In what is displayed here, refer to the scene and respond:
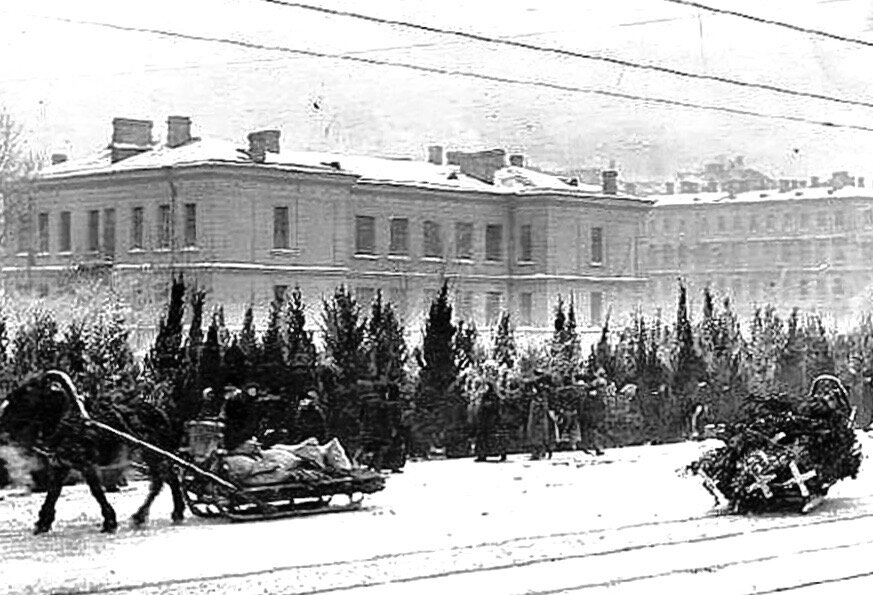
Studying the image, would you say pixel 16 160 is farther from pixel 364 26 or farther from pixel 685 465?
pixel 685 465

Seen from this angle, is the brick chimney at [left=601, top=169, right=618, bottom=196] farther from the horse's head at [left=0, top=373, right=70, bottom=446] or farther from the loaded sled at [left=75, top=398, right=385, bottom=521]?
the horse's head at [left=0, top=373, right=70, bottom=446]

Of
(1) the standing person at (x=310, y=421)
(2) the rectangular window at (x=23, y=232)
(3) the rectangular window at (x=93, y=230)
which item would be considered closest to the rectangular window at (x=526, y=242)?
(1) the standing person at (x=310, y=421)

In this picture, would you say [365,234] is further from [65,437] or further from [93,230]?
[65,437]

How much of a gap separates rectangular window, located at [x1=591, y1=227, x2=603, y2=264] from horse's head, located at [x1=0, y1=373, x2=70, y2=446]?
314 cm

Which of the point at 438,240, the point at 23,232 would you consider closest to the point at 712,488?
the point at 438,240

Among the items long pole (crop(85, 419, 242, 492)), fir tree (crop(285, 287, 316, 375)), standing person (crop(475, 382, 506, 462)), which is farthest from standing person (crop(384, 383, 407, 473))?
long pole (crop(85, 419, 242, 492))

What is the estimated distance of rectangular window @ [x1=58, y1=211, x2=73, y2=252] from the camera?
762 centimetres

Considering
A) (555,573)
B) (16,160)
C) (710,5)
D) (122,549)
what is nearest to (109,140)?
(16,160)

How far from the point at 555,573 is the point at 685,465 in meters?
3.34

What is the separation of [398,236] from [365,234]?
0.26 m

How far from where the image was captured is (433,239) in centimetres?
908

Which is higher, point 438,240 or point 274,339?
point 438,240

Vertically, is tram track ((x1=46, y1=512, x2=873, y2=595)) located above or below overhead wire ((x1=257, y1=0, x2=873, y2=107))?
below

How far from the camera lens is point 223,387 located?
351 inches
